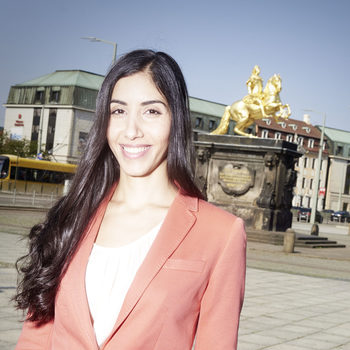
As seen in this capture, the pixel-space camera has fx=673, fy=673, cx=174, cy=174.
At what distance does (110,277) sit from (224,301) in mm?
417

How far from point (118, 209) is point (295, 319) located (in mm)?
6821

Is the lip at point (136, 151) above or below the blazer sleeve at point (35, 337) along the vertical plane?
above

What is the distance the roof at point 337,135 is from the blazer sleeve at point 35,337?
341 feet

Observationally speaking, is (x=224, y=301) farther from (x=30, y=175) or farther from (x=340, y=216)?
(x=340, y=216)

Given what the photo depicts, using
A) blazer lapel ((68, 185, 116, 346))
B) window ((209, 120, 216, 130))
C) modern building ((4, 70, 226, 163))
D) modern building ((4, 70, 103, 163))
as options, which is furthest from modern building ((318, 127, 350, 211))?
blazer lapel ((68, 185, 116, 346))

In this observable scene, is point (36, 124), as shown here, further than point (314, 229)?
Yes

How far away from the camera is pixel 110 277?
7.75ft

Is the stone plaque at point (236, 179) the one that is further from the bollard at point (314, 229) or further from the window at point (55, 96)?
the window at point (55, 96)

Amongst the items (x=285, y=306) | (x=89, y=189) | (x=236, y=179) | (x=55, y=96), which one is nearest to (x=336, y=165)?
(x=55, y=96)

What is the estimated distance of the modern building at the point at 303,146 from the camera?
97.6m

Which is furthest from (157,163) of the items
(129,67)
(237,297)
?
(237,297)

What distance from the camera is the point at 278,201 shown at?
1024 inches

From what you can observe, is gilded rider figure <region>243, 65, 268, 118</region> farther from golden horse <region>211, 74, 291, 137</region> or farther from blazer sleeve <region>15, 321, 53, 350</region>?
blazer sleeve <region>15, 321, 53, 350</region>

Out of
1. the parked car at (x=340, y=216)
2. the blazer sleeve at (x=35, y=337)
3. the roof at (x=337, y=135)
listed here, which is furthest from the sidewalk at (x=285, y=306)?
the roof at (x=337, y=135)
